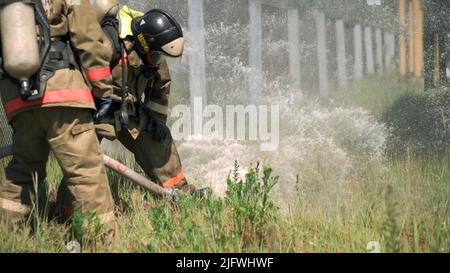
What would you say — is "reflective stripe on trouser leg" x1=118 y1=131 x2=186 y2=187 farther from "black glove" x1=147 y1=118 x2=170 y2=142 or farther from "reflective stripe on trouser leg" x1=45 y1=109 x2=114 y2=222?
"reflective stripe on trouser leg" x1=45 y1=109 x2=114 y2=222

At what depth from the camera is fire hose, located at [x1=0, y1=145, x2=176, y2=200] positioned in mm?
3734

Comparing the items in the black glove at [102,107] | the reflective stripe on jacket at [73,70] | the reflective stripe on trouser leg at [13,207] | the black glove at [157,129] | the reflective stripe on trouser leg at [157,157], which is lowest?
the reflective stripe on trouser leg at [13,207]

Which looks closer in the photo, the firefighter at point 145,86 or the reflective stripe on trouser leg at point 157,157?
the firefighter at point 145,86

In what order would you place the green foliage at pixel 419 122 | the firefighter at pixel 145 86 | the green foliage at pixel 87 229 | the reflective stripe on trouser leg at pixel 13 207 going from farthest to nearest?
the green foliage at pixel 419 122 < the firefighter at pixel 145 86 < the reflective stripe on trouser leg at pixel 13 207 < the green foliage at pixel 87 229

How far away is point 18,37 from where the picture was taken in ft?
9.71

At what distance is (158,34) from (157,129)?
0.69 meters

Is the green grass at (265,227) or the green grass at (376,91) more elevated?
the green grass at (376,91)

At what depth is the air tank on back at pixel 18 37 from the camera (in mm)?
2963

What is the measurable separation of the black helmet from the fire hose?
69cm

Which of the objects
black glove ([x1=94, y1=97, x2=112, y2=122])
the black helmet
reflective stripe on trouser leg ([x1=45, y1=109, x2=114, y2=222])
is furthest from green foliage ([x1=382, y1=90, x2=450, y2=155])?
reflective stripe on trouser leg ([x1=45, y1=109, x2=114, y2=222])

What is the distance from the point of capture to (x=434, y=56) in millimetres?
4984

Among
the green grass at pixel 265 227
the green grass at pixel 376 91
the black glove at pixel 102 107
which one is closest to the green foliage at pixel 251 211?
the green grass at pixel 265 227

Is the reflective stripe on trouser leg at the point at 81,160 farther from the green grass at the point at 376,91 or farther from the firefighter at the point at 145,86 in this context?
the green grass at the point at 376,91

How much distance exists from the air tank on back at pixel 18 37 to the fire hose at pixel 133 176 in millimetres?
738
